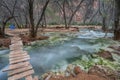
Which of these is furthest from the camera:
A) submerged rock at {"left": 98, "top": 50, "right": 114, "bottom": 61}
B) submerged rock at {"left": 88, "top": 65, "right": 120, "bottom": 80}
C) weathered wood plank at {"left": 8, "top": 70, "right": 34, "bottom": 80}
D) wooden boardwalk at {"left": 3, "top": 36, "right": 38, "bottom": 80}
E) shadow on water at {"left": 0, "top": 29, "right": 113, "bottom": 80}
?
submerged rock at {"left": 98, "top": 50, "right": 114, "bottom": 61}

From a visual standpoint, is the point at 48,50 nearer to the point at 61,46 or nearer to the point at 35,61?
the point at 61,46

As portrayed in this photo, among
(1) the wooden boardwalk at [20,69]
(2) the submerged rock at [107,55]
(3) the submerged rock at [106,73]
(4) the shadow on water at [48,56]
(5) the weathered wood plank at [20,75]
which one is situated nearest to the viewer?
(5) the weathered wood plank at [20,75]

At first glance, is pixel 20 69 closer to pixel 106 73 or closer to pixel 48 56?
pixel 106 73

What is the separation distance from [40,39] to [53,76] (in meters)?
5.80

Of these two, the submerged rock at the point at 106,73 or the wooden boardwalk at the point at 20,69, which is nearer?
the wooden boardwalk at the point at 20,69

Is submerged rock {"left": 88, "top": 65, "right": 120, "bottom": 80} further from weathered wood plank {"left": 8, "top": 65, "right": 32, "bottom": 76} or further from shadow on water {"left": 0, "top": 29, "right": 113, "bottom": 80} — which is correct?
weathered wood plank {"left": 8, "top": 65, "right": 32, "bottom": 76}

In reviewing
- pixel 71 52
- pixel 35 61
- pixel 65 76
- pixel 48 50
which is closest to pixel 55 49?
pixel 48 50

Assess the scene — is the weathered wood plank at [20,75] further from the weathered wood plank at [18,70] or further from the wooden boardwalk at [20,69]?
the weathered wood plank at [18,70]

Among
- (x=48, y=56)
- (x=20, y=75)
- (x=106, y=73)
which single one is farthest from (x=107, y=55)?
(x=20, y=75)

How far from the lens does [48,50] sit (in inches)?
327

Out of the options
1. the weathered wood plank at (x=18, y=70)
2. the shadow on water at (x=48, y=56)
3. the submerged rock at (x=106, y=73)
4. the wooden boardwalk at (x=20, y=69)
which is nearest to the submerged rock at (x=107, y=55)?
the shadow on water at (x=48, y=56)

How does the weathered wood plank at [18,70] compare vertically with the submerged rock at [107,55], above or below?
above

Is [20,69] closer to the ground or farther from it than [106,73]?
farther from it

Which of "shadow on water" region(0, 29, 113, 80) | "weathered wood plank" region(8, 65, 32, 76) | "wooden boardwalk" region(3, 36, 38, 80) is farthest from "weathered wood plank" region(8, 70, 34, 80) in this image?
"shadow on water" region(0, 29, 113, 80)
